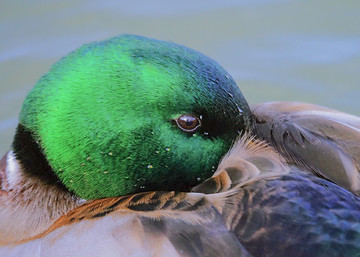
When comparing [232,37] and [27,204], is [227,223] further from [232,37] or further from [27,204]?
[232,37]

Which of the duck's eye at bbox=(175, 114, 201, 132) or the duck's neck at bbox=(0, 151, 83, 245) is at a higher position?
the duck's eye at bbox=(175, 114, 201, 132)

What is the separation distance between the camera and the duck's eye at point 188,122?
2361 millimetres

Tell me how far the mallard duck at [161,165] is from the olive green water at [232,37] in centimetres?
205

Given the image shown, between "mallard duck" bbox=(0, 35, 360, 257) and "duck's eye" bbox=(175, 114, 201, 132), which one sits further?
"duck's eye" bbox=(175, 114, 201, 132)

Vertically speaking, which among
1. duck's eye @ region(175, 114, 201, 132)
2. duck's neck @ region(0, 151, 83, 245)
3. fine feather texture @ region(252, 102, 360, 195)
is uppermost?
duck's eye @ region(175, 114, 201, 132)

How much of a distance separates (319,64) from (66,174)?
2.67m

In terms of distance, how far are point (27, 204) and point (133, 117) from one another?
0.55 meters

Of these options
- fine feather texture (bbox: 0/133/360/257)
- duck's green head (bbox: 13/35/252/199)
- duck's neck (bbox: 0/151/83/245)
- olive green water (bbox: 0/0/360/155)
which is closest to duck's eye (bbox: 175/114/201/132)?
duck's green head (bbox: 13/35/252/199)

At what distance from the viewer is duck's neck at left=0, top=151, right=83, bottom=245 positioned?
246 centimetres

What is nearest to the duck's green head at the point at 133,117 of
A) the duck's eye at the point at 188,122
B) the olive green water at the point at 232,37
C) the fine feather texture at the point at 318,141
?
the duck's eye at the point at 188,122

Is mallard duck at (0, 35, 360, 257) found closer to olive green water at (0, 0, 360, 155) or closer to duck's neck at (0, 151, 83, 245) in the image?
duck's neck at (0, 151, 83, 245)

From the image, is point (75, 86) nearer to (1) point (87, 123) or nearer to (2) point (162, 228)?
(1) point (87, 123)

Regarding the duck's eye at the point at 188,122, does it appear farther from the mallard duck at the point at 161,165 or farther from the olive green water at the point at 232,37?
the olive green water at the point at 232,37

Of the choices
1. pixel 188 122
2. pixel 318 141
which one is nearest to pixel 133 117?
pixel 188 122
